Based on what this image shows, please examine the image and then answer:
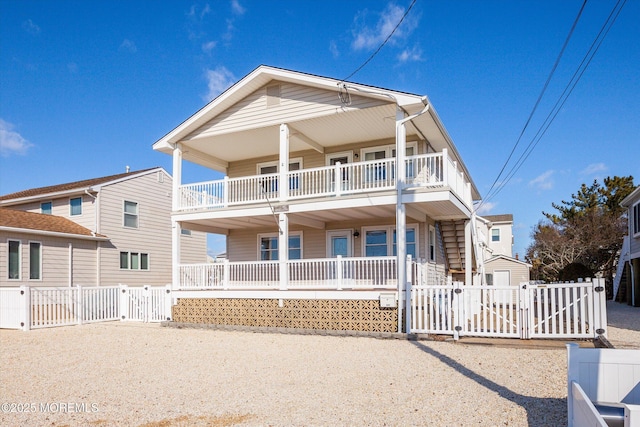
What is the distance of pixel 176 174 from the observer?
58.6 feet

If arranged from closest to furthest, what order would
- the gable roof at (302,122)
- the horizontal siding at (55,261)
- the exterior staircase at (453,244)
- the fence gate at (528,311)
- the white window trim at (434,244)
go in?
the fence gate at (528,311) → the gable roof at (302,122) → the white window trim at (434,244) → the exterior staircase at (453,244) → the horizontal siding at (55,261)

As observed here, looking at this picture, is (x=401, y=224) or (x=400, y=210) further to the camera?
(x=400, y=210)

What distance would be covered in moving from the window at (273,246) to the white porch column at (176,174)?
3.82m

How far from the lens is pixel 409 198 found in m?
14.1

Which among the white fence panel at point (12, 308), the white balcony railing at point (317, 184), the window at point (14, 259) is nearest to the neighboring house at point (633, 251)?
the white balcony railing at point (317, 184)

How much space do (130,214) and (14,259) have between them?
20.9 ft

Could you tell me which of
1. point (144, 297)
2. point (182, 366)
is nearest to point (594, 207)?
point (144, 297)

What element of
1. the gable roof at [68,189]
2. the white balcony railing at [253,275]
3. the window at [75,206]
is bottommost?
the white balcony railing at [253,275]

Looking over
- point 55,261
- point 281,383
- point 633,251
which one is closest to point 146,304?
point 55,261

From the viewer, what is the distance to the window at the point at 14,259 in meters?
19.9

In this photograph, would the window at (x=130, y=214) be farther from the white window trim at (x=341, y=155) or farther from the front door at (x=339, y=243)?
the white window trim at (x=341, y=155)

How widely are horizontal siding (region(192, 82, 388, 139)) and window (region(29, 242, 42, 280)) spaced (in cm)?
883

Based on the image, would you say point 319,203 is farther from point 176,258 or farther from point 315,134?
point 176,258

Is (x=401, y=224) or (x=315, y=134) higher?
(x=315, y=134)
